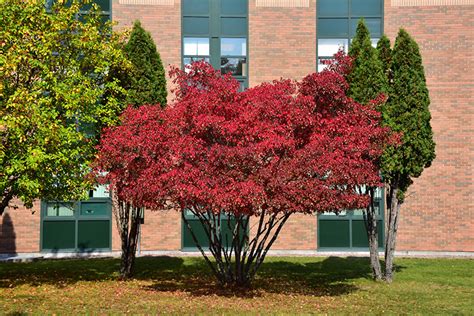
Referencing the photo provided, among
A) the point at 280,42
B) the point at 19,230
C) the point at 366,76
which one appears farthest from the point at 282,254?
the point at 19,230

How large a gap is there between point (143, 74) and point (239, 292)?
6.23 meters

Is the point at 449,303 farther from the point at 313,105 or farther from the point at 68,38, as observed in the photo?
the point at 68,38

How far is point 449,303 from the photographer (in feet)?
44.6

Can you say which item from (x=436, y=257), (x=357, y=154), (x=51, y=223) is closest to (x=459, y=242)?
(x=436, y=257)

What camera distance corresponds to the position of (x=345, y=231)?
23.1m

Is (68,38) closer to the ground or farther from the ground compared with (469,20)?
closer to the ground

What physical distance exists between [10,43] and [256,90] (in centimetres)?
591

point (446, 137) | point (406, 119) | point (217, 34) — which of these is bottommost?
point (406, 119)

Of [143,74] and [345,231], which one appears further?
[345,231]

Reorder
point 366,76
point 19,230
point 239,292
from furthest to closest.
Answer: point 19,230 < point 366,76 < point 239,292

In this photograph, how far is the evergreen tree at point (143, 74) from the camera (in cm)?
1686

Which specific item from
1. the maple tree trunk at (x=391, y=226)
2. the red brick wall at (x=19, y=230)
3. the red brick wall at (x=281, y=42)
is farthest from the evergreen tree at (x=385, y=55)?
the red brick wall at (x=19, y=230)

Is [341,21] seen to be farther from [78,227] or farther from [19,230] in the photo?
[19,230]

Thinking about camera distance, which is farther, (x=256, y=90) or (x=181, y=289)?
(x=181, y=289)
